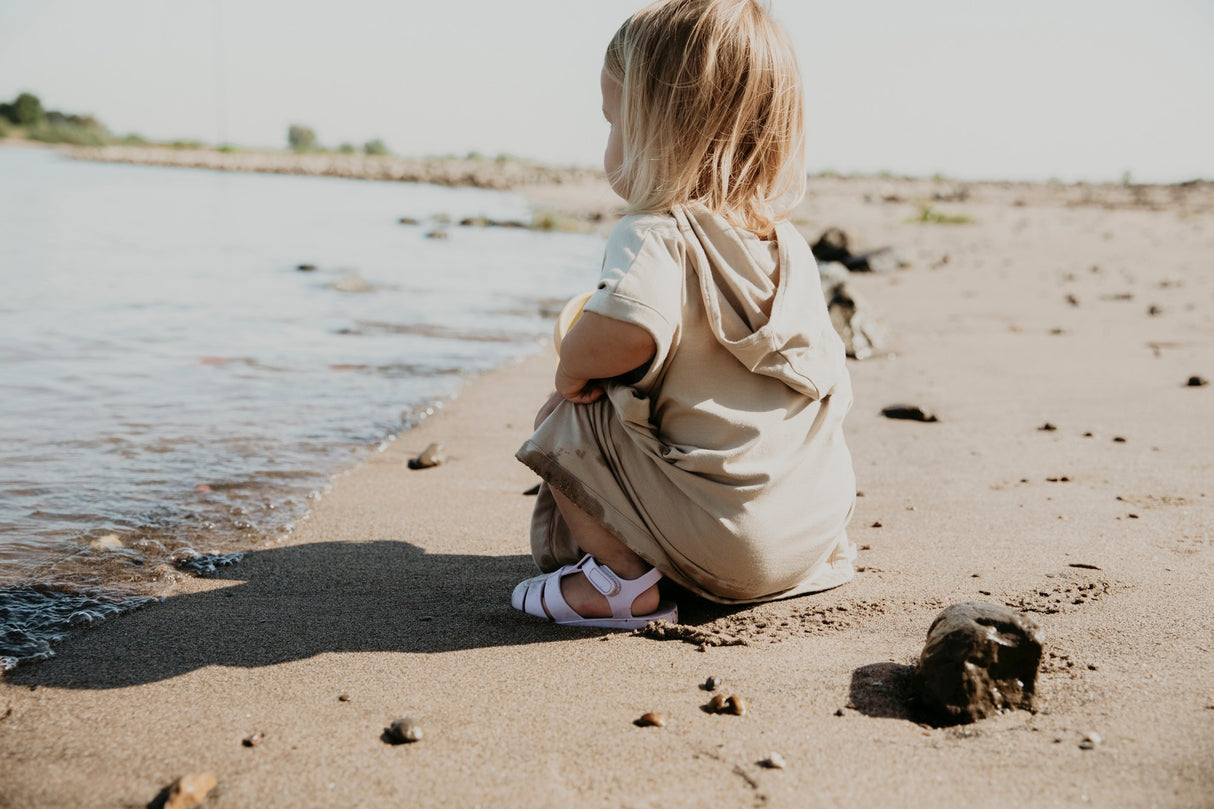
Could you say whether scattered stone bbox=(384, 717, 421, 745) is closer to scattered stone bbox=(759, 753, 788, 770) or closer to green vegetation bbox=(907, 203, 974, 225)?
scattered stone bbox=(759, 753, 788, 770)

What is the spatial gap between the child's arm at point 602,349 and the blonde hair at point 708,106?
30 cm

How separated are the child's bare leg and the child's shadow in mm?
89

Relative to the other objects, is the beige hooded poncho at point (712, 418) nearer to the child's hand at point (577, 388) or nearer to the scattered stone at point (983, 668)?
the child's hand at point (577, 388)

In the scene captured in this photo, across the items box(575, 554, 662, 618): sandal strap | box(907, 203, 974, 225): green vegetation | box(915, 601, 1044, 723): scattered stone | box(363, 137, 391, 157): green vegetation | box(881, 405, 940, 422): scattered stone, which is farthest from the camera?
box(363, 137, 391, 157): green vegetation

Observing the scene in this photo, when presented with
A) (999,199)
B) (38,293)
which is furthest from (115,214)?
(999,199)

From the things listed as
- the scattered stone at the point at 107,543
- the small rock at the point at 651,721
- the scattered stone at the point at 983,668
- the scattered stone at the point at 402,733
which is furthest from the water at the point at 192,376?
the scattered stone at the point at 983,668

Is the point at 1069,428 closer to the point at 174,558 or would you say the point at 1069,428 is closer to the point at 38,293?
the point at 174,558

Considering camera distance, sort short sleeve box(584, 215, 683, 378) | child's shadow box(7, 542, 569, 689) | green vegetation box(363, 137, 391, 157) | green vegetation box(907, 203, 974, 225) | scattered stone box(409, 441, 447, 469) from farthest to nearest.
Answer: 1. green vegetation box(363, 137, 391, 157)
2. green vegetation box(907, 203, 974, 225)
3. scattered stone box(409, 441, 447, 469)
4. child's shadow box(7, 542, 569, 689)
5. short sleeve box(584, 215, 683, 378)

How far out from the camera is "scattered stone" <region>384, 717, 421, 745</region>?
1698 millimetres

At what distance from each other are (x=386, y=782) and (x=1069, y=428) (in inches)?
136

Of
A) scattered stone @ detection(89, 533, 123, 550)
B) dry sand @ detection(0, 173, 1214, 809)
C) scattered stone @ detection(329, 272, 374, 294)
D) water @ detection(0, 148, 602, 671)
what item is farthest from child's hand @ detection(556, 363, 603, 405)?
scattered stone @ detection(329, 272, 374, 294)

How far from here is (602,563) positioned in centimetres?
226

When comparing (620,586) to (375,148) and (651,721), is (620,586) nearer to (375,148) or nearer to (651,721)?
(651,721)

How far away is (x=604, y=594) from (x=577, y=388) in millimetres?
479
